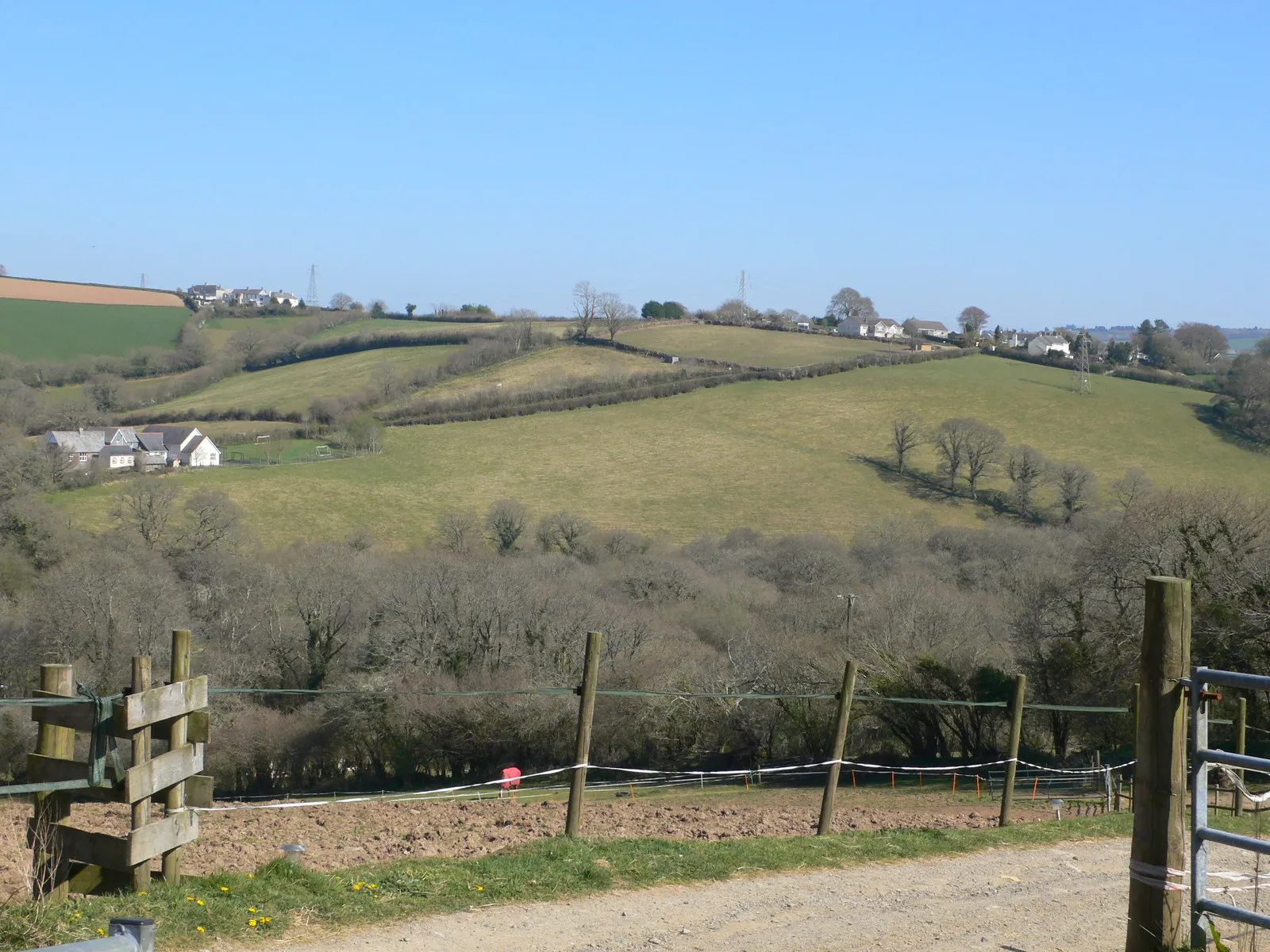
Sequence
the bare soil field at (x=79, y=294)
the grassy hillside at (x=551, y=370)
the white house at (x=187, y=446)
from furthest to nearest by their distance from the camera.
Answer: the bare soil field at (x=79, y=294), the grassy hillside at (x=551, y=370), the white house at (x=187, y=446)

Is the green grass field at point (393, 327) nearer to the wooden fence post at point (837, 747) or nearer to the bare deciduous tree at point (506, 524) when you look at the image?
→ the bare deciduous tree at point (506, 524)

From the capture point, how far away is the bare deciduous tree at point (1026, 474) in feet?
228

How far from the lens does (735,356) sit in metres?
99.9

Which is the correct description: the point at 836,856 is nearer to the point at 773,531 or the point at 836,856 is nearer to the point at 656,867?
the point at 656,867

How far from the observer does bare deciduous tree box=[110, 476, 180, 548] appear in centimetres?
5616

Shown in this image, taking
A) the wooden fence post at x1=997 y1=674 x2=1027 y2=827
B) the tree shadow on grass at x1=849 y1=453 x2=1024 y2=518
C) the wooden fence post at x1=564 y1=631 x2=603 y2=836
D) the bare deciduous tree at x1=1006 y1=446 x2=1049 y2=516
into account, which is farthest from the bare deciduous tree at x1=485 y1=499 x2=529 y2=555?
the wooden fence post at x1=564 y1=631 x2=603 y2=836

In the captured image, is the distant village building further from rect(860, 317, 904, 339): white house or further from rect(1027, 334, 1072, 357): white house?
rect(1027, 334, 1072, 357): white house

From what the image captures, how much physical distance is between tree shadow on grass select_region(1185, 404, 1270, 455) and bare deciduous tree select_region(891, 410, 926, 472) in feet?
68.8

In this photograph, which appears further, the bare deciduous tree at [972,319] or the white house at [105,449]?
the bare deciduous tree at [972,319]

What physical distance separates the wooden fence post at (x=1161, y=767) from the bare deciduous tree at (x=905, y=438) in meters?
71.4

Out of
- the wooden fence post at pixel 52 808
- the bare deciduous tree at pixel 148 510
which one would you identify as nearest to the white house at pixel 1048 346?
the bare deciduous tree at pixel 148 510

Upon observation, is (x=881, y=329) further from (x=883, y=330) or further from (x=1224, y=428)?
(x=1224, y=428)

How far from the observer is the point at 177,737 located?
7324mm

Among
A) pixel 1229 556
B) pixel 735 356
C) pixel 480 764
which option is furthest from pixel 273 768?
pixel 735 356
